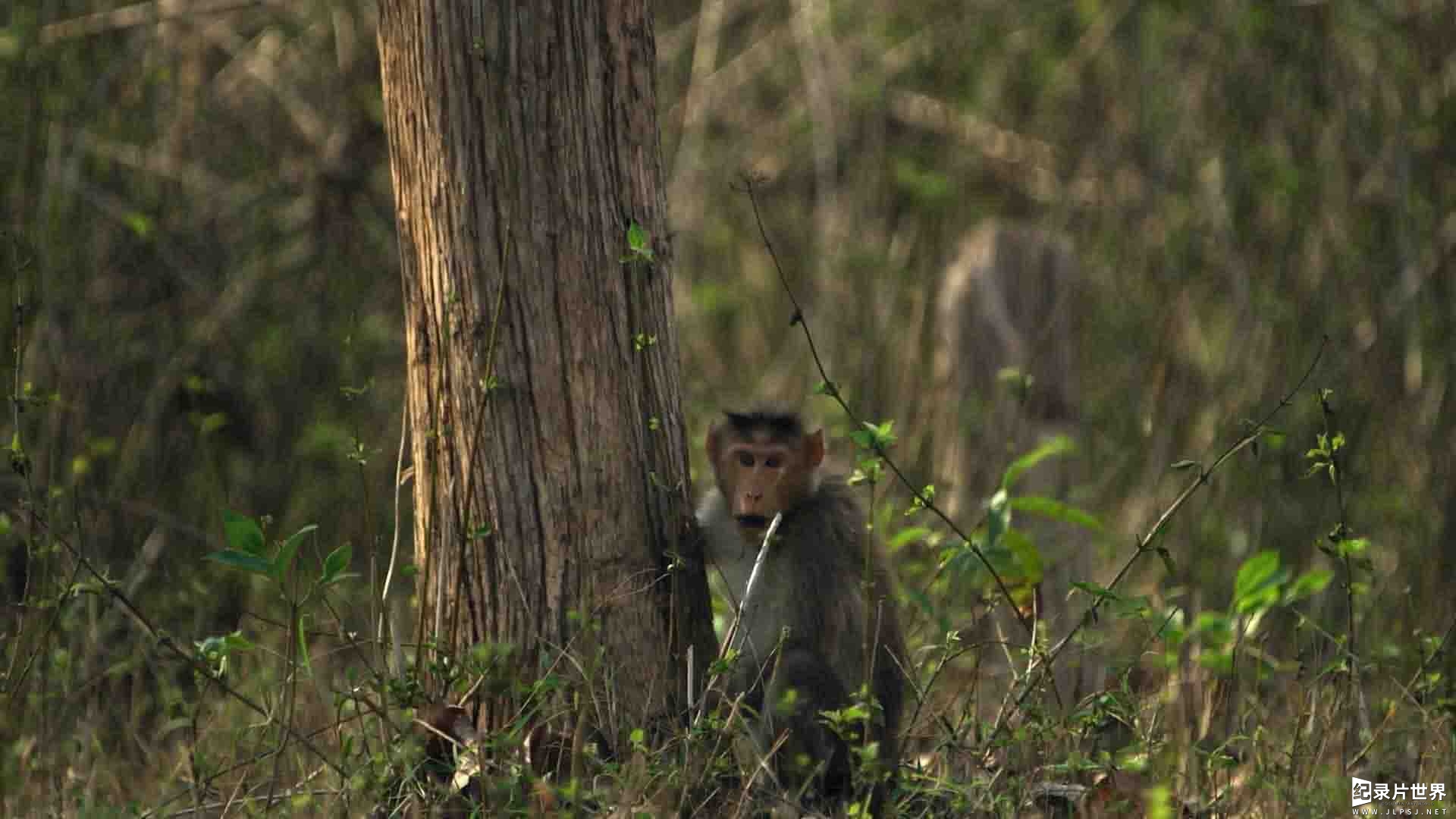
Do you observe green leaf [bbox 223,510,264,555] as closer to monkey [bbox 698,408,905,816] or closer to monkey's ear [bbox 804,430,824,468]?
monkey [bbox 698,408,905,816]

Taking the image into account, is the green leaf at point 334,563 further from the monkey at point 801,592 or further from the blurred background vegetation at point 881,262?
the blurred background vegetation at point 881,262

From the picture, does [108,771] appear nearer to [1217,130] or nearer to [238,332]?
[238,332]

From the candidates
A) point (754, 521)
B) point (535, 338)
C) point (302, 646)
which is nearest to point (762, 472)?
point (754, 521)

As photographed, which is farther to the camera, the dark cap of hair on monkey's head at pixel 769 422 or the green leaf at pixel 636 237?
the dark cap of hair on monkey's head at pixel 769 422

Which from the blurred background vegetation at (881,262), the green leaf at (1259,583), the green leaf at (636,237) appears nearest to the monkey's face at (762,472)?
the green leaf at (636,237)

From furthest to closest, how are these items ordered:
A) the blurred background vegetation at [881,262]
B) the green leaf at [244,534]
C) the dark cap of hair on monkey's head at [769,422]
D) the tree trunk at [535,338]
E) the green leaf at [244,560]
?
1. the blurred background vegetation at [881,262]
2. the dark cap of hair on monkey's head at [769,422]
3. the tree trunk at [535,338]
4. the green leaf at [244,534]
5. the green leaf at [244,560]

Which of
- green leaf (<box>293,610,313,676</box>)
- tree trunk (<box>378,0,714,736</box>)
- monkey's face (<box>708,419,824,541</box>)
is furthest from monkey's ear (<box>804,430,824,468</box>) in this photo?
green leaf (<box>293,610,313,676</box>)

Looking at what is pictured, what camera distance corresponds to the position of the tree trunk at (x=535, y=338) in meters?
4.65

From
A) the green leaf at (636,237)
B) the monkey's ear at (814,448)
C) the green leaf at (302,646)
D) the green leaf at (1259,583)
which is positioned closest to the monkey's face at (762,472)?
the monkey's ear at (814,448)

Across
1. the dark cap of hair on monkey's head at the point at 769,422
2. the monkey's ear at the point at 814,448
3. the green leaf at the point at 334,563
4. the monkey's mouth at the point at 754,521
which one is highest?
the dark cap of hair on monkey's head at the point at 769,422

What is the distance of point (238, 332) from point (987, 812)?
5.66 m

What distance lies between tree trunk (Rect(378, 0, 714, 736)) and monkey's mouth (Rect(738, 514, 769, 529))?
0.65 m

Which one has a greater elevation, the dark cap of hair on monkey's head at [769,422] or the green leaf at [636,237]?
the green leaf at [636,237]

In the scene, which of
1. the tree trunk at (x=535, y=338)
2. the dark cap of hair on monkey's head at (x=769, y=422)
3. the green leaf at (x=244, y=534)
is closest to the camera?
the green leaf at (x=244, y=534)
